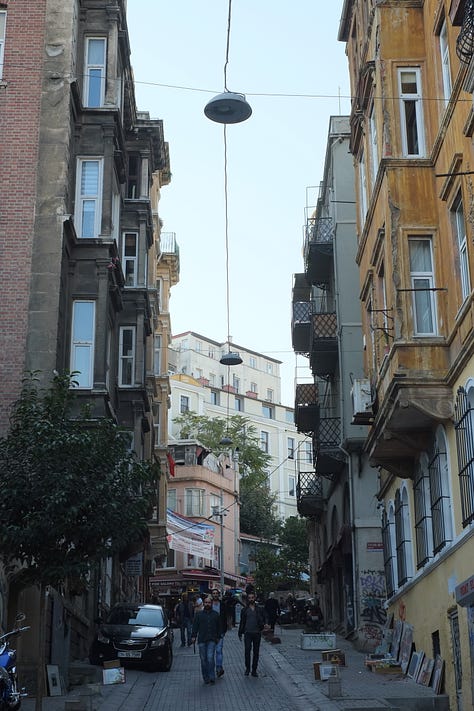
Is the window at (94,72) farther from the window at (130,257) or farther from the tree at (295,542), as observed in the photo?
the tree at (295,542)

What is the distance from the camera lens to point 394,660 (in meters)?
21.1

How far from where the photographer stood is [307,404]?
40344 millimetres

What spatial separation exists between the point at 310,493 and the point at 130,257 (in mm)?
12715

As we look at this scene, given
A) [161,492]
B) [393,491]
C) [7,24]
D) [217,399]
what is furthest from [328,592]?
[217,399]

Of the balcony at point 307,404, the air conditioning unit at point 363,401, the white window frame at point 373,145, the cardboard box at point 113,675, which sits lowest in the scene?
the cardboard box at point 113,675

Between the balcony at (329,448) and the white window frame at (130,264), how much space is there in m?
7.79

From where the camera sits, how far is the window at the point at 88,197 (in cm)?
2586

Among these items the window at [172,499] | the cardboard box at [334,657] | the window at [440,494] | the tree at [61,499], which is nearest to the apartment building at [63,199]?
the tree at [61,499]

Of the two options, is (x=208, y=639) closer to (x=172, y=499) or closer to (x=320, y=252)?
(x=320, y=252)

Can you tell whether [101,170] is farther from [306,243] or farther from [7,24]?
[306,243]

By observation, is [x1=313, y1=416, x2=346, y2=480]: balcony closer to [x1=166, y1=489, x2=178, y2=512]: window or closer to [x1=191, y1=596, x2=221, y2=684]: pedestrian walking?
[x1=191, y1=596, x2=221, y2=684]: pedestrian walking

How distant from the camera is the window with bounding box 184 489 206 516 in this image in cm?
7353

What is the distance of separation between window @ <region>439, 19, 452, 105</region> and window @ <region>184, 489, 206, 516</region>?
57.8m

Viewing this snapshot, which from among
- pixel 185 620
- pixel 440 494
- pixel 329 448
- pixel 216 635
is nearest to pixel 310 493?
pixel 329 448
